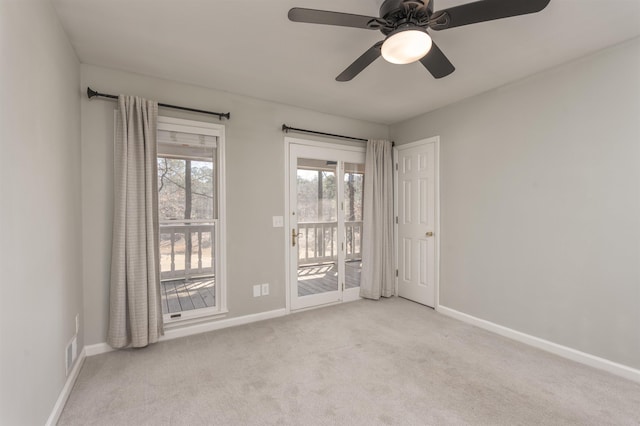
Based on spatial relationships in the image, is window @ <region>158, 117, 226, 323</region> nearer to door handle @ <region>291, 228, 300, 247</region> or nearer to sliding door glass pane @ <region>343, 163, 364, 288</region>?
door handle @ <region>291, 228, 300, 247</region>

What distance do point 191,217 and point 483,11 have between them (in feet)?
9.22

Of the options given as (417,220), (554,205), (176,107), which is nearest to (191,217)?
(176,107)

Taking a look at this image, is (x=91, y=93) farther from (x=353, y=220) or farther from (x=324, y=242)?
(x=353, y=220)

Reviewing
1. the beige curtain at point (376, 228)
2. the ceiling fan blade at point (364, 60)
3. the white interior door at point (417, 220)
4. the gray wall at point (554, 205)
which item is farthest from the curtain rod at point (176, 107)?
the gray wall at point (554, 205)

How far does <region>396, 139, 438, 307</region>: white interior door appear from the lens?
364cm

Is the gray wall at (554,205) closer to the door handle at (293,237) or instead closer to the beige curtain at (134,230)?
the door handle at (293,237)

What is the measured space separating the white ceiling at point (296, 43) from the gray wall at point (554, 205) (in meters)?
0.28

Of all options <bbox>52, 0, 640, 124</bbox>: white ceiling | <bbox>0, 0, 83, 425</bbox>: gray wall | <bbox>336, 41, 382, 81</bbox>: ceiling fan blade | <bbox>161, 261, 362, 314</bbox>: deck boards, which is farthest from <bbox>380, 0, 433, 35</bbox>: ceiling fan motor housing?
<bbox>161, 261, 362, 314</bbox>: deck boards

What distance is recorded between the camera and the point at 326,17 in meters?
1.48

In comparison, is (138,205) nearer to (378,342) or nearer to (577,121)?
(378,342)

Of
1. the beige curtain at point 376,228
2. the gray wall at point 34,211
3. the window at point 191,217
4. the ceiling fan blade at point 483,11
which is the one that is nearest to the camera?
the gray wall at point 34,211

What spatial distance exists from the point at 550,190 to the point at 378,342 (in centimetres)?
209

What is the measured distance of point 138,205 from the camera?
2.51 meters

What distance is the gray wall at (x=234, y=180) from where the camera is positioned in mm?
2490
